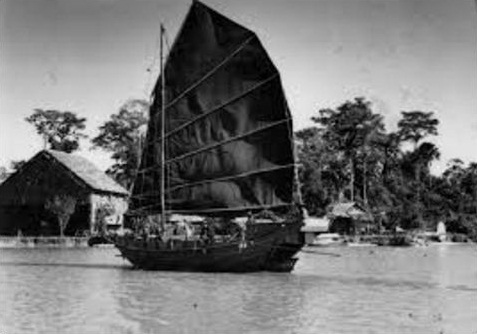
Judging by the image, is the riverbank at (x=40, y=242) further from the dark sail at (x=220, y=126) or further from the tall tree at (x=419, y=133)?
the tall tree at (x=419, y=133)

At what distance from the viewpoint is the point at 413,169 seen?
194 ft

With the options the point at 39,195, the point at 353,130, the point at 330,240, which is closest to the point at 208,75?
the point at 39,195

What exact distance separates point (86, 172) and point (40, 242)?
6396 mm

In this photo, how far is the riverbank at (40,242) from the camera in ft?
125

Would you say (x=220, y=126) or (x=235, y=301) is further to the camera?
(x=220, y=126)

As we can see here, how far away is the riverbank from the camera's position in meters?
38.2

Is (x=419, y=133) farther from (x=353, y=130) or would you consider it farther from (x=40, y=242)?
(x=40, y=242)

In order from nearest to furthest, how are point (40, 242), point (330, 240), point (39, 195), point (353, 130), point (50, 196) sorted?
point (40, 242)
point (50, 196)
point (39, 195)
point (330, 240)
point (353, 130)

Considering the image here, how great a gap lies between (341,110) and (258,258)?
39.5 metres

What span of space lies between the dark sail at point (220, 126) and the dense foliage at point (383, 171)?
101 feet

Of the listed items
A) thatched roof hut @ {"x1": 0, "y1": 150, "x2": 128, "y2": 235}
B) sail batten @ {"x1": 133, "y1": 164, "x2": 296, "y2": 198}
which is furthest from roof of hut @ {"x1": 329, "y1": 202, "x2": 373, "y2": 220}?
sail batten @ {"x1": 133, "y1": 164, "x2": 296, "y2": 198}

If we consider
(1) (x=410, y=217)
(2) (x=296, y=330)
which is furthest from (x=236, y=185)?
(1) (x=410, y=217)

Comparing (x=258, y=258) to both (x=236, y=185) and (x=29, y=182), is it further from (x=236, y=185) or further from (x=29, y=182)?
(x=29, y=182)

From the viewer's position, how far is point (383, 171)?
60594 millimetres
